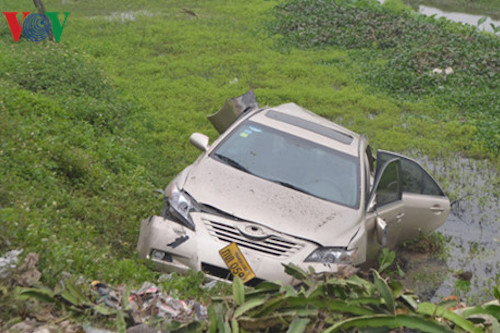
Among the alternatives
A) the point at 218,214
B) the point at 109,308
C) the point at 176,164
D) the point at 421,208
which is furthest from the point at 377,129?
the point at 109,308

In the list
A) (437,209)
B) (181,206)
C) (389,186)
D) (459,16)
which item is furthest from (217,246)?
(459,16)

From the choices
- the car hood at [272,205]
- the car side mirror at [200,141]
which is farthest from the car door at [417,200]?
the car side mirror at [200,141]

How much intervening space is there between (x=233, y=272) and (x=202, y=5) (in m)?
21.3

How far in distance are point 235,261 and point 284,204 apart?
1.02 meters

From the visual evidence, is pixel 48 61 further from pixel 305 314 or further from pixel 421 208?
pixel 305 314

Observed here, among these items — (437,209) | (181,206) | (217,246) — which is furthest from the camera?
(437,209)

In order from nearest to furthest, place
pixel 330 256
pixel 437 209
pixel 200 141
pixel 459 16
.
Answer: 1. pixel 330 256
2. pixel 200 141
3. pixel 437 209
4. pixel 459 16

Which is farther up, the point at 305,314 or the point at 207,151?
the point at 305,314

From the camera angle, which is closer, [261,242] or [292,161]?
[261,242]

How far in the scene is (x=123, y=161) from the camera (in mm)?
9977

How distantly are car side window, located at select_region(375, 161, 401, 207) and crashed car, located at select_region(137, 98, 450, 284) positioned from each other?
0.04ft

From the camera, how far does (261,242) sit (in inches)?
261

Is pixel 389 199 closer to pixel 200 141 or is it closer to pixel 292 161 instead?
pixel 292 161

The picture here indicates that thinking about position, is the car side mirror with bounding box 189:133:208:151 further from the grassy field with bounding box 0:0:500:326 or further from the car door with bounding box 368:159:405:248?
the car door with bounding box 368:159:405:248
